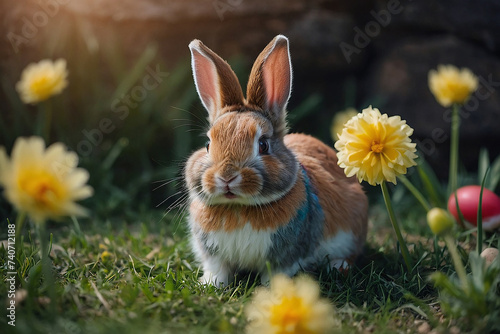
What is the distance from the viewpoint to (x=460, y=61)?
17.3ft

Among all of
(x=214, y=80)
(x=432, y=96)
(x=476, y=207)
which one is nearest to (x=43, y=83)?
(x=214, y=80)

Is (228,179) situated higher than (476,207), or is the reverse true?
(228,179)

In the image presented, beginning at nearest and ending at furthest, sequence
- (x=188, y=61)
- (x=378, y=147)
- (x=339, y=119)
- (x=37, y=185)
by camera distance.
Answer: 1. (x=37, y=185)
2. (x=378, y=147)
3. (x=339, y=119)
4. (x=188, y=61)

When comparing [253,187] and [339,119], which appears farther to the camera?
[339,119]

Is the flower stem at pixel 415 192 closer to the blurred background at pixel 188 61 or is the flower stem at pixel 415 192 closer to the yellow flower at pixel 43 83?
the blurred background at pixel 188 61

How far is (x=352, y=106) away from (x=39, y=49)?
3.13m

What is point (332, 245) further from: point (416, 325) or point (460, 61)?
point (460, 61)

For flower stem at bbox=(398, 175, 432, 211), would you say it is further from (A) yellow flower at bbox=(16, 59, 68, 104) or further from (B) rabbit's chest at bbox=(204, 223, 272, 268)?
(A) yellow flower at bbox=(16, 59, 68, 104)

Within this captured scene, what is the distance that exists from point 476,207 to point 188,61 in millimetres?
3075

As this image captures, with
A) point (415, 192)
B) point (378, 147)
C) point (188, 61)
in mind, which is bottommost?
point (415, 192)

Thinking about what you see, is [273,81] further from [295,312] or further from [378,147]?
[295,312]

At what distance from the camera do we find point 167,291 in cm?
282

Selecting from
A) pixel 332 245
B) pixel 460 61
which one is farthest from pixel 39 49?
pixel 460 61

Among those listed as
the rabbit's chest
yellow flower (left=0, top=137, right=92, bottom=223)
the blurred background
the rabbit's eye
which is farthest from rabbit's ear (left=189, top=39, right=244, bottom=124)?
the blurred background
